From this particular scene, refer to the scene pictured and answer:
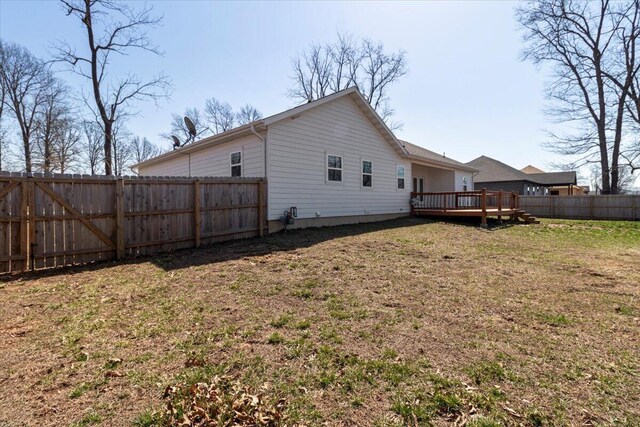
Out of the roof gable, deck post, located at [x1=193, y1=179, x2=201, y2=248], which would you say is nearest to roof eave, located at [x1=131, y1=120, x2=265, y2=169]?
the roof gable

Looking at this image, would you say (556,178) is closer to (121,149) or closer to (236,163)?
(236,163)

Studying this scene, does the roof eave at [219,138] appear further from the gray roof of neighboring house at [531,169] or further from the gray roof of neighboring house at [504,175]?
the gray roof of neighboring house at [531,169]

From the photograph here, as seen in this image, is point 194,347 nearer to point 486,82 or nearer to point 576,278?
point 576,278

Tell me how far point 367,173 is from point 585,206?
54.8ft

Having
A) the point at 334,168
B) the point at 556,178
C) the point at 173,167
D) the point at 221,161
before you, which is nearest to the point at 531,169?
the point at 556,178

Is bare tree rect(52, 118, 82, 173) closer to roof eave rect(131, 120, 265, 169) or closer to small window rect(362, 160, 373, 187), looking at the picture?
roof eave rect(131, 120, 265, 169)

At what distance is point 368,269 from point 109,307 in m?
4.25

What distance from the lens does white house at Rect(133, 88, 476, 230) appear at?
10.7 meters

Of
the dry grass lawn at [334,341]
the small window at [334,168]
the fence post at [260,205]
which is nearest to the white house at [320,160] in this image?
the small window at [334,168]

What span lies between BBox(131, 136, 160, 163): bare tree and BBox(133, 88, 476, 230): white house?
95.0 feet

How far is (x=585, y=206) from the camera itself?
21.2 meters

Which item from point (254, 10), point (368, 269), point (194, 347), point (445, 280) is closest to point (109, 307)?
point (194, 347)

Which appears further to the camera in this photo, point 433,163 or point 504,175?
point 504,175

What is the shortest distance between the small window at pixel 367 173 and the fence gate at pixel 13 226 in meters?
11.0
